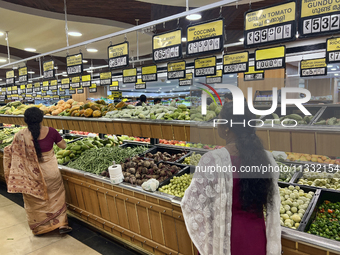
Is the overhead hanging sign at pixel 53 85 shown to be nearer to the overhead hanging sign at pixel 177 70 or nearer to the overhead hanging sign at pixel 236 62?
the overhead hanging sign at pixel 177 70

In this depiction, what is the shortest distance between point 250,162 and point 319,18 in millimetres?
2133

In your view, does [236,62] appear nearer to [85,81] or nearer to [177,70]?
[177,70]

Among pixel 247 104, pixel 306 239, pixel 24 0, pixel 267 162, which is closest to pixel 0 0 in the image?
pixel 24 0

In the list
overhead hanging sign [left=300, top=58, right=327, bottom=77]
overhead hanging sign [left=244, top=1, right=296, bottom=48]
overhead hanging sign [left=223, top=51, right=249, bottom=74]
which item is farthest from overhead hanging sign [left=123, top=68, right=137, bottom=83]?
overhead hanging sign [left=300, top=58, right=327, bottom=77]

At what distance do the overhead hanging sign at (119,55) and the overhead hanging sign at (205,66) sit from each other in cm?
354

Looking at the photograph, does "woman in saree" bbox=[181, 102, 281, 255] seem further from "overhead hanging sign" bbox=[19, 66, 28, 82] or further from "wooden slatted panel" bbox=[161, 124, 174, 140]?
"overhead hanging sign" bbox=[19, 66, 28, 82]

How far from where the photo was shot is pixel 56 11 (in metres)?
5.43

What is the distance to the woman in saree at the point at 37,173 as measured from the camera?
3652 mm

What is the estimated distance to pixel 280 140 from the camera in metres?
2.27

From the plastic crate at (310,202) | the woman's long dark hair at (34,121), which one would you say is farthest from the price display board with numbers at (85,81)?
the plastic crate at (310,202)

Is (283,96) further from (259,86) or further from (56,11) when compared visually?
(259,86)

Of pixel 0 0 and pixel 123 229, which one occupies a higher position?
pixel 0 0

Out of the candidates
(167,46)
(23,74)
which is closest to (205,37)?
(167,46)

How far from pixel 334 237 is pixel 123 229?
103 inches
